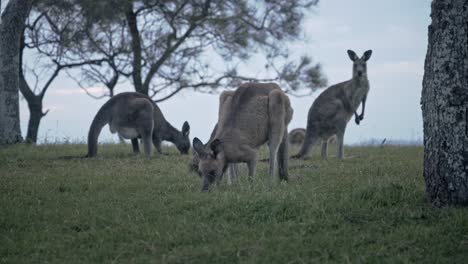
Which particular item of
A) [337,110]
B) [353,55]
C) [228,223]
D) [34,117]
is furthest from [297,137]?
[228,223]

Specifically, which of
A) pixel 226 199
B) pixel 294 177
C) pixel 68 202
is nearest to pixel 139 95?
pixel 294 177

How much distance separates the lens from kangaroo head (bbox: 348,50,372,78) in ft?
49.3

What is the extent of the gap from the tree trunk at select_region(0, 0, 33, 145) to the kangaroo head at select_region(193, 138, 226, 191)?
380 inches

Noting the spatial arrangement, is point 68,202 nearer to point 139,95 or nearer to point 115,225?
point 115,225

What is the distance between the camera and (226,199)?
280 inches

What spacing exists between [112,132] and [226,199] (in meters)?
8.55

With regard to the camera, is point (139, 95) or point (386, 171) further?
point (139, 95)

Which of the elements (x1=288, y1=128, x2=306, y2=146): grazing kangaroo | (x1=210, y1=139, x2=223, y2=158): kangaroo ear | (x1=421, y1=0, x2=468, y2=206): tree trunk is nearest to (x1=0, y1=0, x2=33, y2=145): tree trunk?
(x1=288, y1=128, x2=306, y2=146): grazing kangaroo

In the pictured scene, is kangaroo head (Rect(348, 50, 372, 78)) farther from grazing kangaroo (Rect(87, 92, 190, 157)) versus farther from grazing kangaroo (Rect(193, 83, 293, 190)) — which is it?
grazing kangaroo (Rect(193, 83, 293, 190))

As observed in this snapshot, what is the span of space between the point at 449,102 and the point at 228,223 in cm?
262

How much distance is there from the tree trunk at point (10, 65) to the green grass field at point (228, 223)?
7470 mm

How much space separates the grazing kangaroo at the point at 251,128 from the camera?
28.6 ft

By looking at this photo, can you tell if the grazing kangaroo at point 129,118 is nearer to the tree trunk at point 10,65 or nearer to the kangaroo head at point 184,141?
the kangaroo head at point 184,141

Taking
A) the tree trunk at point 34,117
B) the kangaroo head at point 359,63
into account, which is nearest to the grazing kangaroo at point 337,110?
the kangaroo head at point 359,63
